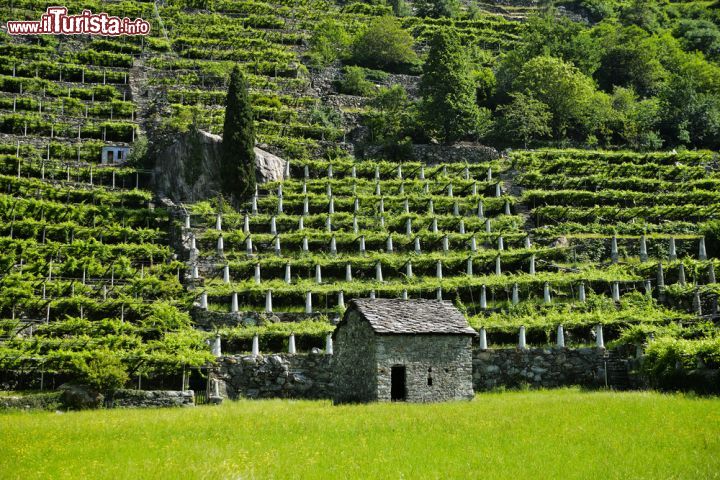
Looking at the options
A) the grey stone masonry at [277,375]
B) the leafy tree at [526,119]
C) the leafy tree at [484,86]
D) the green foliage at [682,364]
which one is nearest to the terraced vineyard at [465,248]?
the grey stone masonry at [277,375]

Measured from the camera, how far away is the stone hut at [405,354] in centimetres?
3036

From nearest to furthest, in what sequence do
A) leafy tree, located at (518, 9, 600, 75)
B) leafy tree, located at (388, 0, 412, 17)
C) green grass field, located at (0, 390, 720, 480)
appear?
green grass field, located at (0, 390, 720, 480) < leafy tree, located at (518, 9, 600, 75) < leafy tree, located at (388, 0, 412, 17)

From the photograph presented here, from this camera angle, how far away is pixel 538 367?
36.5m

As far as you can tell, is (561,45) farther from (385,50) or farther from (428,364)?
(428,364)

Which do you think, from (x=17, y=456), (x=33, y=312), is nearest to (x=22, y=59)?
(x=33, y=312)

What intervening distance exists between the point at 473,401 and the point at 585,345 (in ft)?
28.7

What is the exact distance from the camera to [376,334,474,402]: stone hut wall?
3033 centimetres

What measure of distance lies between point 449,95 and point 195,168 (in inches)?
735

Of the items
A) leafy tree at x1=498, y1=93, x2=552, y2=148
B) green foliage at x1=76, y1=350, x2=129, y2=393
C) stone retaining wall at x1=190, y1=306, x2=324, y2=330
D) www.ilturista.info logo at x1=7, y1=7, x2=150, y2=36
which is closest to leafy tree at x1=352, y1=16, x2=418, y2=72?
www.ilturista.info logo at x1=7, y1=7, x2=150, y2=36

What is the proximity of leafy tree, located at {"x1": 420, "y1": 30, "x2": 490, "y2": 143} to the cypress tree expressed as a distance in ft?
49.8

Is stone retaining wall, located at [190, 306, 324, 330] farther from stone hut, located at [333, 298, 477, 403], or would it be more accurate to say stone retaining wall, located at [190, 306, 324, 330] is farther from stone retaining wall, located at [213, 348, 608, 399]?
stone hut, located at [333, 298, 477, 403]

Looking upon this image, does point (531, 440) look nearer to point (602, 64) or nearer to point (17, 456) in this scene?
point (17, 456)

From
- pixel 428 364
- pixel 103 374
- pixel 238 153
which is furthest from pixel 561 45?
pixel 103 374

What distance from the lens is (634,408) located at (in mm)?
26516
